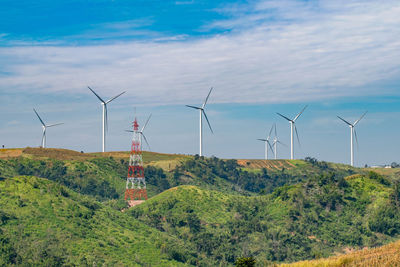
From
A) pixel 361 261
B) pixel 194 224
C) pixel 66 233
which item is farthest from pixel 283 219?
pixel 361 261

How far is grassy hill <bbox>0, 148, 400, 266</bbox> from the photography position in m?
97.8

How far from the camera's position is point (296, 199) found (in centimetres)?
14925

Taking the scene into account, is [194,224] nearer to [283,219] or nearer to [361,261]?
[283,219]

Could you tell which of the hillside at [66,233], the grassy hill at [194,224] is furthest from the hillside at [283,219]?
the hillside at [66,233]

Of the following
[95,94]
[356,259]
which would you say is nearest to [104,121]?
[95,94]

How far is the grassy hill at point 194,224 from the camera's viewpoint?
9781cm

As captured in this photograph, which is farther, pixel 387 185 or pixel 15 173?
pixel 15 173

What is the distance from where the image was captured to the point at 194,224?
134750 mm

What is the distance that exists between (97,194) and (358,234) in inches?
3579

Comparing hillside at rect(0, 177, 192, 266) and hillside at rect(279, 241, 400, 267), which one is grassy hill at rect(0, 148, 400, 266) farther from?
hillside at rect(279, 241, 400, 267)

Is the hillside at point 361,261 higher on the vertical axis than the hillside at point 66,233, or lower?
higher

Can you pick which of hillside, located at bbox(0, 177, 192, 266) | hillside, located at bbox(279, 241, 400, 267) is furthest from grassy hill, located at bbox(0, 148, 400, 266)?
hillside, located at bbox(279, 241, 400, 267)

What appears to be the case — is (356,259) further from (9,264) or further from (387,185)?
(387,185)

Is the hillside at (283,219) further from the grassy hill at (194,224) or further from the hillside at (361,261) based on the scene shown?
the hillside at (361,261)
